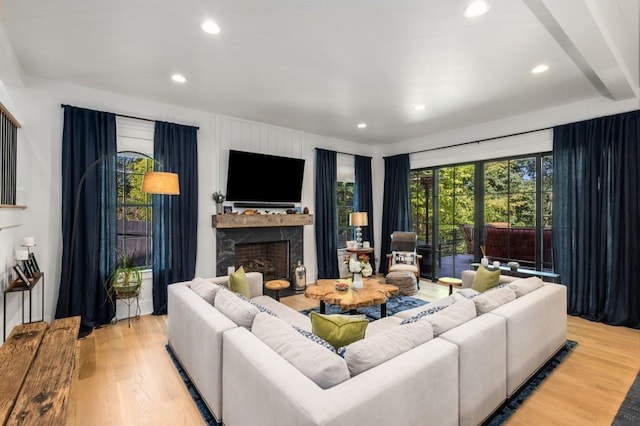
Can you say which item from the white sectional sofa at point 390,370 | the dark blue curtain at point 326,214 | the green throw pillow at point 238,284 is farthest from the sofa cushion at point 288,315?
the dark blue curtain at point 326,214

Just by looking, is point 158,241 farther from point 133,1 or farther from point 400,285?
point 400,285

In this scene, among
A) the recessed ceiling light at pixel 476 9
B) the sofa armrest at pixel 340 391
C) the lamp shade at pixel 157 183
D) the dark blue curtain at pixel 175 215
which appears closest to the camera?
the sofa armrest at pixel 340 391

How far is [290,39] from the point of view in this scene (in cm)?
264

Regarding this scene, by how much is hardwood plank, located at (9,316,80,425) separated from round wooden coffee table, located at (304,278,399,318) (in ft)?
6.93

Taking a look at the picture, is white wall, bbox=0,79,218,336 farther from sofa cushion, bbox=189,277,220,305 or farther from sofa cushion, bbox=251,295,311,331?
sofa cushion, bbox=251,295,311,331

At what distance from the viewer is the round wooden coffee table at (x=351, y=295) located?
10.5 feet

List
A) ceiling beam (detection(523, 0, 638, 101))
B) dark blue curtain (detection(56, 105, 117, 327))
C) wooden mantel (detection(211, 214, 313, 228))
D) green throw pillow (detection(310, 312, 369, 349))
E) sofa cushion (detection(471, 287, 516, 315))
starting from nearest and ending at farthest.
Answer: green throw pillow (detection(310, 312, 369, 349))
ceiling beam (detection(523, 0, 638, 101))
sofa cushion (detection(471, 287, 516, 315))
dark blue curtain (detection(56, 105, 117, 327))
wooden mantel (detection(211, 214, 313, 228))

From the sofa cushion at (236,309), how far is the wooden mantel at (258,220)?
227 cm

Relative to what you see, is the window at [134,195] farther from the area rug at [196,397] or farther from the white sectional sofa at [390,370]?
the area rug at [196,397]

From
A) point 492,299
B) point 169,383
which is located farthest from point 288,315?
point 492,299

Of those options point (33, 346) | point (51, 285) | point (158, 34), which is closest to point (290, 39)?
point (158, 34)

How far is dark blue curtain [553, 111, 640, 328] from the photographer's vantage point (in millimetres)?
3727

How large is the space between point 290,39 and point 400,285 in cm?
388

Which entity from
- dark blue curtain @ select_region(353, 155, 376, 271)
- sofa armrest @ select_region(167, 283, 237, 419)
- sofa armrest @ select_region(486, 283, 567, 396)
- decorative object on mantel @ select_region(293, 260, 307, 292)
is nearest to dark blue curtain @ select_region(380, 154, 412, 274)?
dark blue curtain @ select_region(353, 155, 376, 271)
